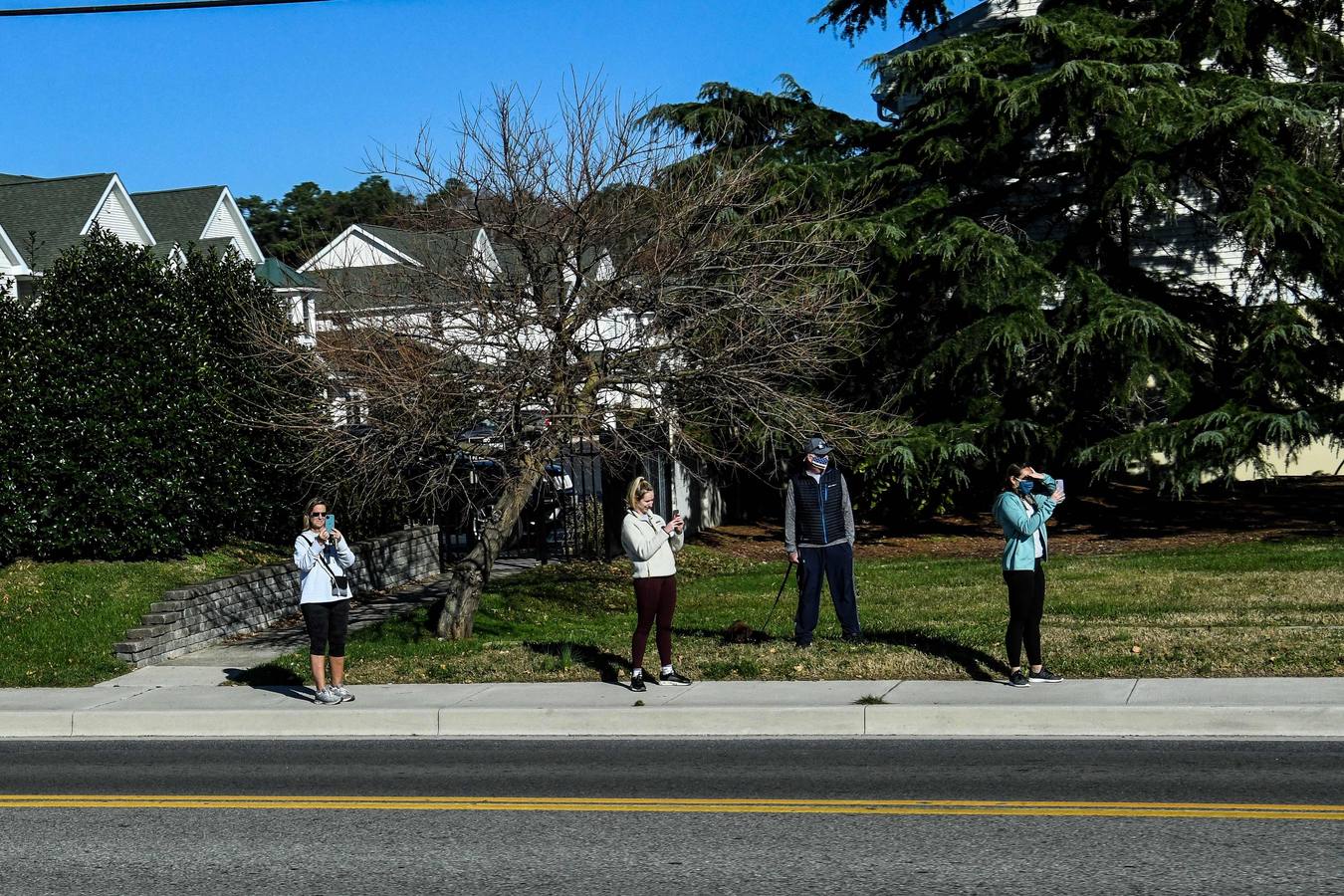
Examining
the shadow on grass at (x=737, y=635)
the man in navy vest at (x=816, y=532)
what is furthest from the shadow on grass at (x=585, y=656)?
the man in navy vest at (x=816, y=532)

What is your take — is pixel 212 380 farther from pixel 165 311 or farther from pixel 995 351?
pixel 995 351

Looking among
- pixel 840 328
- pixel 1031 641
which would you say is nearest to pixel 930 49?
pixel 840 328

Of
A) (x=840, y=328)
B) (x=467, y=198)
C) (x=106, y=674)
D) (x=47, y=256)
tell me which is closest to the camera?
(x=106, y=674)

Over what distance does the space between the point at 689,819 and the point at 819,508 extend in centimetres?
503

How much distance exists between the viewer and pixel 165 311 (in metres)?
17.5

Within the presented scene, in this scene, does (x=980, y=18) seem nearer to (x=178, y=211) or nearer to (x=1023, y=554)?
Answer: (x=1023, y=554)

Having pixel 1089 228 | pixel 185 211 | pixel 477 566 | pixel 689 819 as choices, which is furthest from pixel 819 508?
pixel 185 211

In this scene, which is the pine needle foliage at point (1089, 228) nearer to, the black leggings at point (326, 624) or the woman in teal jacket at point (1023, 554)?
the woman in teal jacket at point (1023, 554)

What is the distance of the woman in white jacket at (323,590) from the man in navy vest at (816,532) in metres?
3.87

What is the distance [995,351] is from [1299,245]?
16.7ft

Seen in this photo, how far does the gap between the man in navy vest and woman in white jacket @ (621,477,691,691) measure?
1.45m

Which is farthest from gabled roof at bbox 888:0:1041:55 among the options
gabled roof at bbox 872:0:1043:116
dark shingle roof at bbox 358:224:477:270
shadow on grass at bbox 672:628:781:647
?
shadow on grass at bbox 672:628:781:647

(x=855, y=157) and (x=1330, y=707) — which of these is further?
(x=855, y=157)

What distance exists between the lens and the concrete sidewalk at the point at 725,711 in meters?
9.88
